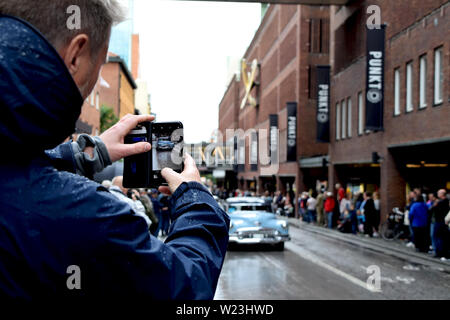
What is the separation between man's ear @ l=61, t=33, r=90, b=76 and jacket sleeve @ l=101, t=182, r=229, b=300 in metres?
0.33

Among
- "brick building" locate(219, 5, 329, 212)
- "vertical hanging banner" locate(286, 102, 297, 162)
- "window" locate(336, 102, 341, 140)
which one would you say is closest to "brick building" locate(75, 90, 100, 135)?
"window" locate(336, 102, 341, 140)

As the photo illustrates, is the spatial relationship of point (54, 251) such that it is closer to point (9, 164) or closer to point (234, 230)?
point (9, 164)

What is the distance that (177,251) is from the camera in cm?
113

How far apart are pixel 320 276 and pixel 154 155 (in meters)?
10.1

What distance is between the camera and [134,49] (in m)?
114

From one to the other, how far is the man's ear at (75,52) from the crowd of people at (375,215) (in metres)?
13.6

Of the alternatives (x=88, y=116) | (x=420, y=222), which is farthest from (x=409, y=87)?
(x=88, y=116)

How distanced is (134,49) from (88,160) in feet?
382

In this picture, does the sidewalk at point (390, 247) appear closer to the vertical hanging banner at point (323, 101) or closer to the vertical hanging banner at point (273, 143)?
the vertical hanging banner at point (323, 101)

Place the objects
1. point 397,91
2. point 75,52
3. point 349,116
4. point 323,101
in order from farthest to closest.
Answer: point 323,101 → point 349,116 → point 397,91 → point 75,52

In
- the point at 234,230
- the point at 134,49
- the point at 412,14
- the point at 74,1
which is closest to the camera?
the point at 74,1

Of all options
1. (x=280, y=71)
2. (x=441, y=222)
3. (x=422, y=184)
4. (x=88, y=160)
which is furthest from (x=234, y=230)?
(x=280, y=71)

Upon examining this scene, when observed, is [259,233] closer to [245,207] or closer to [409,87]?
[245,207]

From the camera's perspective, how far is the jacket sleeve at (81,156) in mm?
1551
